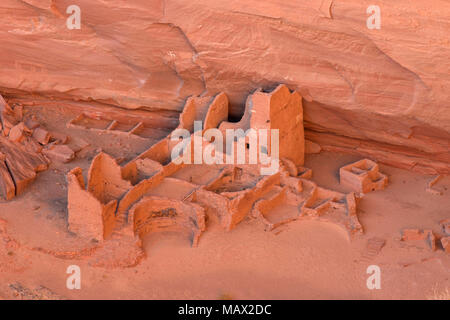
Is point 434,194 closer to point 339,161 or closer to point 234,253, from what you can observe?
point 339,161

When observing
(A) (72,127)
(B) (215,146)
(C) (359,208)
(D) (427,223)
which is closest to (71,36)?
(A) (72,127)

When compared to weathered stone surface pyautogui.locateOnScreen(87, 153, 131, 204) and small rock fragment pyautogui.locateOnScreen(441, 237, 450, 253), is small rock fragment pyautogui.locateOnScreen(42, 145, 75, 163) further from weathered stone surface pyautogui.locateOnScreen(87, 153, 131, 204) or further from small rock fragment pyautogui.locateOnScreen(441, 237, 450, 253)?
small rock fragment pyautogui.locateOnScreen(441, 237, 450, 253)

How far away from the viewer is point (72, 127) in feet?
67.9

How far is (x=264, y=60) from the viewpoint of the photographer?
17391mm

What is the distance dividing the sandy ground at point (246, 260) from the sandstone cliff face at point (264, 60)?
2.36 meters

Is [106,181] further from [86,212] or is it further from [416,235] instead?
[416,235]

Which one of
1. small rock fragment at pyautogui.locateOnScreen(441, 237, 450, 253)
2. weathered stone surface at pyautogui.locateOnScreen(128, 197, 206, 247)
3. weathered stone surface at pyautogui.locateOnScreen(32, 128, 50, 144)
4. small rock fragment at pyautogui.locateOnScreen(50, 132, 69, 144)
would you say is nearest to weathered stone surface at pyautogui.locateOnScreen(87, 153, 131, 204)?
weathered stone surface at pyautogui.locateOnScreen(128, 197, 206, 247)

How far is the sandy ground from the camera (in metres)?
15.0

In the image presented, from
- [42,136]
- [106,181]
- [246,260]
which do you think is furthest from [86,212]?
[42,136]

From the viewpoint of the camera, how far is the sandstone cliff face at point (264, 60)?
15.4 m

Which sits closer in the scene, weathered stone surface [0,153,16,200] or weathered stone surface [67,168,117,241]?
weathered stone surface [67,168,117,241]

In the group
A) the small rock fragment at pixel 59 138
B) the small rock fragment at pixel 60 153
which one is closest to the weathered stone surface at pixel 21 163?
the small rock fragment at pixel 60 153

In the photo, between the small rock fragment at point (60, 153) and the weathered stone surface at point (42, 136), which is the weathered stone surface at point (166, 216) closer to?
the small rock fragment at point (60, 153)

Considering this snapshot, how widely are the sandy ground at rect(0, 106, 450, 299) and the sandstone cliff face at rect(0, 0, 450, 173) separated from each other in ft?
7.75
